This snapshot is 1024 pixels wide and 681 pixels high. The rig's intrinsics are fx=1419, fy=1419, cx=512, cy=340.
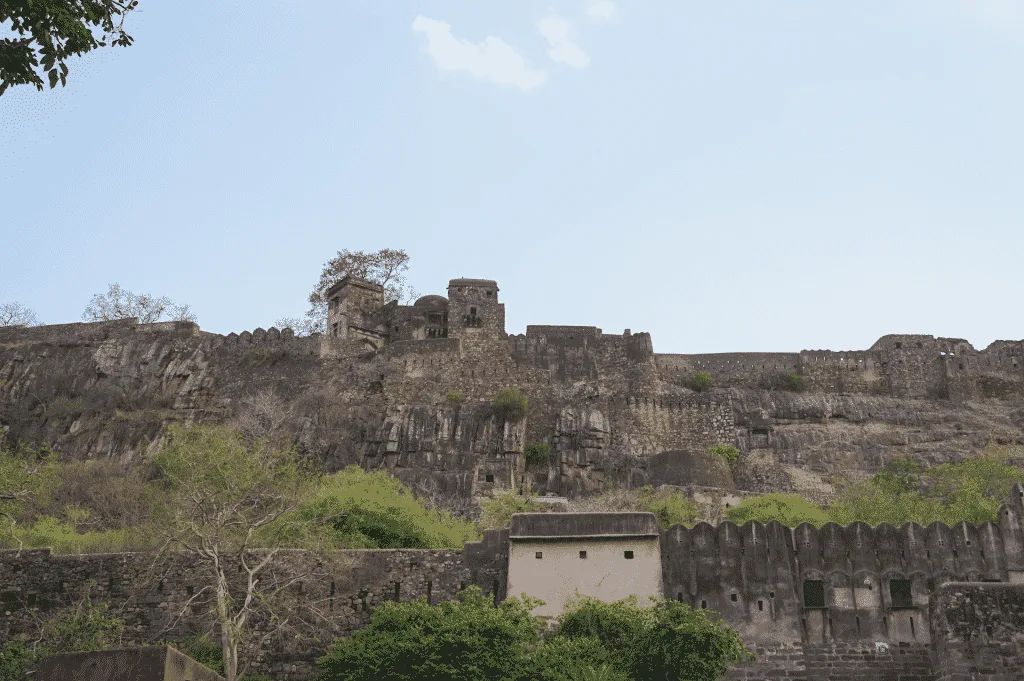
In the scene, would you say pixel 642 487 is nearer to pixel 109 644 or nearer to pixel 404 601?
pixel 404 601

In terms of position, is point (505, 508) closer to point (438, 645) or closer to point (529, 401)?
point (529, 401)

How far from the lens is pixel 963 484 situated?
1683 inches

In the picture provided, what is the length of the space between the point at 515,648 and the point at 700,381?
3097 cm

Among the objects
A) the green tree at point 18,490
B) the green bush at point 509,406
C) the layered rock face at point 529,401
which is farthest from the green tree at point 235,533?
the green bush at point 509,406

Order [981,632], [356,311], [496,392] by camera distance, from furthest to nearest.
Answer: [356,311], [496,392], [981,632]

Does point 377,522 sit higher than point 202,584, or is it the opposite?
point 377,522

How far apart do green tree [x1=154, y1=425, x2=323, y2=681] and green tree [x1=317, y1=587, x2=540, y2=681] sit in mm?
2282

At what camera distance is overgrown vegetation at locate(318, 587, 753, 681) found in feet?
80.1

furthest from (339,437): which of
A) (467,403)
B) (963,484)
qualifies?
(963,484)

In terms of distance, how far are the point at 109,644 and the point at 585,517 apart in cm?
980

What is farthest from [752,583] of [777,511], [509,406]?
[509,406]

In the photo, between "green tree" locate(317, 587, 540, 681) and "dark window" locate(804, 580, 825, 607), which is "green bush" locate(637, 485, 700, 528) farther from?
"green tree" locate(317, 587, 540, 681)

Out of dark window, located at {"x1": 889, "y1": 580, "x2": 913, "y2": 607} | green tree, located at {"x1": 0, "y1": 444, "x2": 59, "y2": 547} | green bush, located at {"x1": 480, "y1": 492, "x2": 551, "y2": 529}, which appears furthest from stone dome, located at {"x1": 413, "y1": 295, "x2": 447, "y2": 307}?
dark window, located at {"x1": 889, "y1": 580, "x2": 913, "y2": 607}

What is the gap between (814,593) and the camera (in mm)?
28625
